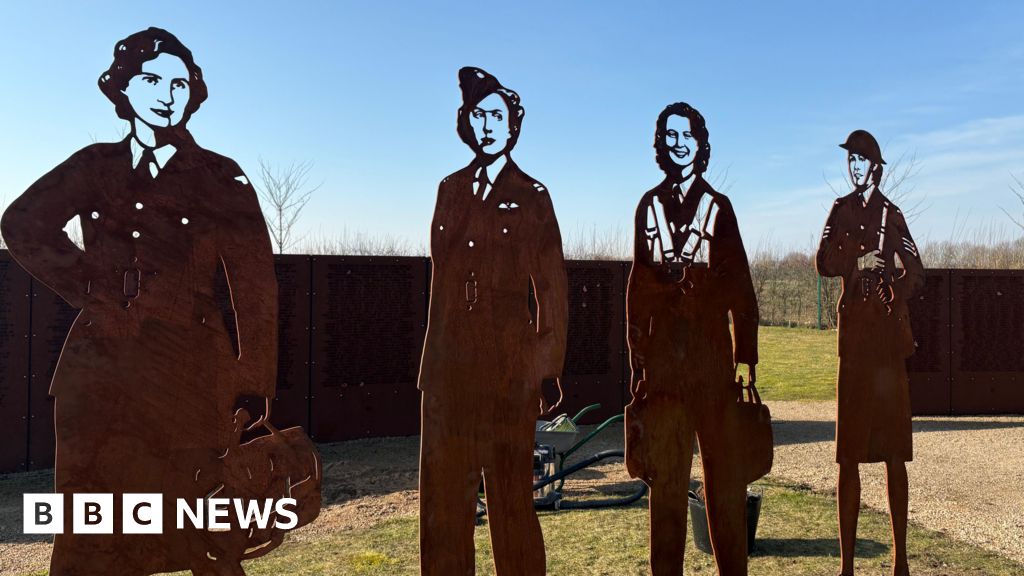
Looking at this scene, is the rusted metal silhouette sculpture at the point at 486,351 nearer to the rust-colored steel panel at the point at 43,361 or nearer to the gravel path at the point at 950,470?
the gravel path at the point at 950,470

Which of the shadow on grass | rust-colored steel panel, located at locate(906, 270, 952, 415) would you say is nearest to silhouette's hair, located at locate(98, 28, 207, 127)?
the shadow on grass

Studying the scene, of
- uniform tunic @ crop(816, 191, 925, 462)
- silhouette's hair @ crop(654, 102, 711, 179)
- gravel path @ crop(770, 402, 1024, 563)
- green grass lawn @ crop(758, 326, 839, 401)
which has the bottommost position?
gravel path @ crop(770, 402, 1024, 563)

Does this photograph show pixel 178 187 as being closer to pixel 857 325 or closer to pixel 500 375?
pixel 500 375

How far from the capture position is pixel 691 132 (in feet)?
13.5

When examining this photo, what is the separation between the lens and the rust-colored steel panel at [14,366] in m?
7.26

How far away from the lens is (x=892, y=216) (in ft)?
15.0

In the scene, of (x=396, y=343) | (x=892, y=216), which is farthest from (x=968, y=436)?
(x=396, y=343)

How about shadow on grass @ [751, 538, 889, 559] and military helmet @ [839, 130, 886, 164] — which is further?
shadow on grass @ [751, 538, 889, 559]

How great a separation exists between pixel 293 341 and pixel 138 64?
5.48 metres

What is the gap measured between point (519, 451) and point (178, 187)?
1.79 meters

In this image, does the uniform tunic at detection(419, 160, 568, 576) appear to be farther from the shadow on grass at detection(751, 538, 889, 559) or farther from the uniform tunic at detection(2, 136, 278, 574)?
the shadow on grass at detection(751, 538, 889, 559)

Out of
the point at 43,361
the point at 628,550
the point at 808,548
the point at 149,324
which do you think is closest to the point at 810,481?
the point at 808,548

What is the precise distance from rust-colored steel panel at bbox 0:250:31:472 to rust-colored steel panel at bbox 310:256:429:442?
8.59 feet

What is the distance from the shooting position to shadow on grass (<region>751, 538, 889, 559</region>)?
519 cm
